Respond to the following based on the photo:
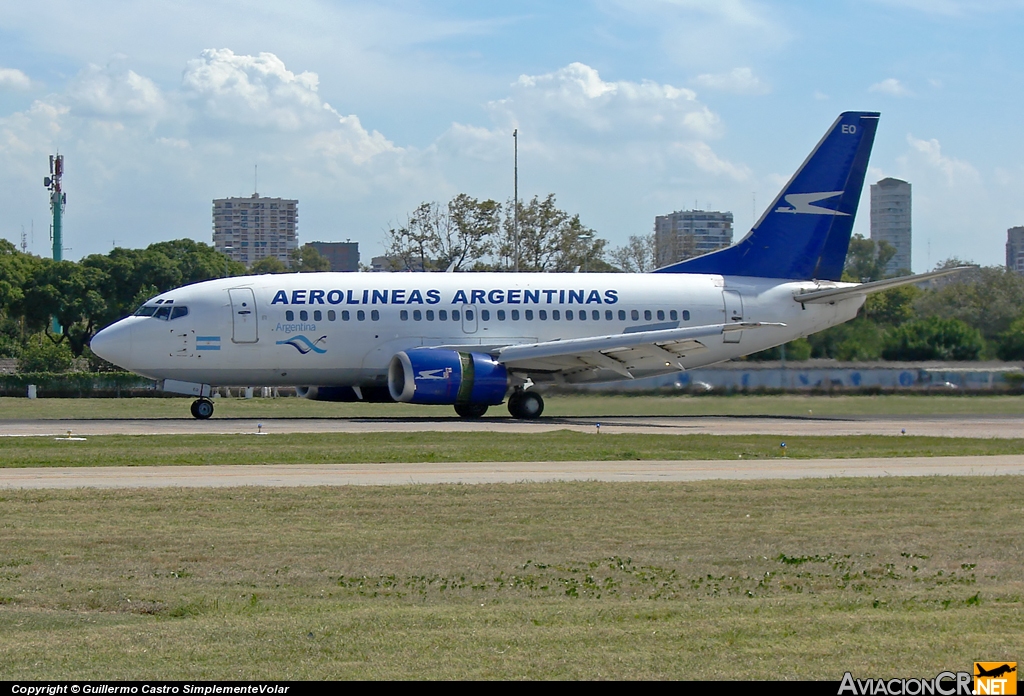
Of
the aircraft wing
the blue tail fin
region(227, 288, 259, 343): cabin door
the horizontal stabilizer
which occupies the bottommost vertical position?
the aircraft wing

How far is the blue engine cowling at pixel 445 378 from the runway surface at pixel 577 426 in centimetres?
74

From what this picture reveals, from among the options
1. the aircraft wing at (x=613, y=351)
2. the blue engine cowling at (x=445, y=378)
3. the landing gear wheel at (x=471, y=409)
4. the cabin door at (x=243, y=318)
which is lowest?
the landing gear wheel at (x=471, y=409)

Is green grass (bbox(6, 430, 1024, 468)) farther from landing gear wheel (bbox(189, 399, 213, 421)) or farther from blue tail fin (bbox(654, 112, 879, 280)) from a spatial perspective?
blue tail fin (bbox(654, 112, 879, 280))

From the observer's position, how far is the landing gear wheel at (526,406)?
37.0m

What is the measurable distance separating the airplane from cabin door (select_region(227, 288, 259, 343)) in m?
0.04

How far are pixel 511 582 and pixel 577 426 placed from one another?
73.7 ft

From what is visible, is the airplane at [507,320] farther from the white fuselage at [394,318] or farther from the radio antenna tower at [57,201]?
the radio antenna tower at [57,201]

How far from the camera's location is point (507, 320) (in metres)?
38.8

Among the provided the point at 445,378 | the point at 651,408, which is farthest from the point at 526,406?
the point at 651,408

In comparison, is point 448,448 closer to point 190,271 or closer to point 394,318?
point 394,318

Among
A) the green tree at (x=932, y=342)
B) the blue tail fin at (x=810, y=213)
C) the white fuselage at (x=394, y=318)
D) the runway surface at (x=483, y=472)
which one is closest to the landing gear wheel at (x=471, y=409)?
the white fuselage at (x=394, y=318)

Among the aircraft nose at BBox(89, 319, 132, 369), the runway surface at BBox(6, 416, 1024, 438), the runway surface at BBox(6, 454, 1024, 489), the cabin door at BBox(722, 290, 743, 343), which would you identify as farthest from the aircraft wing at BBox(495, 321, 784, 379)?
the runway surface at BBox(6, 454, 1024, 489)

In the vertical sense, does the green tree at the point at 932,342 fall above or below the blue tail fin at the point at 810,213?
below

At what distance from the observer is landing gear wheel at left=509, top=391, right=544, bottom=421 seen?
3703cm
